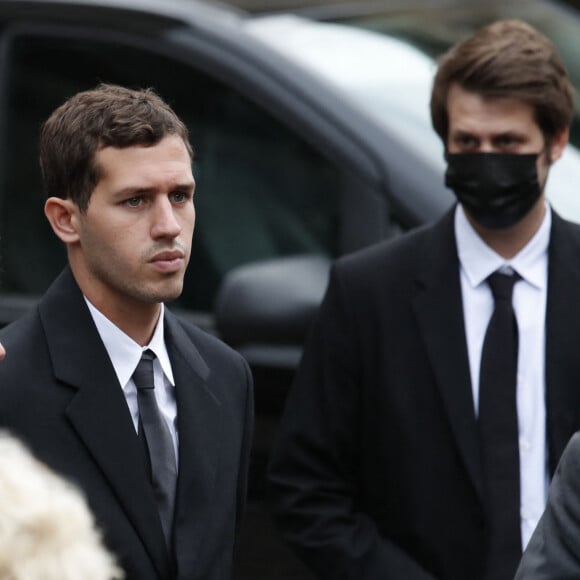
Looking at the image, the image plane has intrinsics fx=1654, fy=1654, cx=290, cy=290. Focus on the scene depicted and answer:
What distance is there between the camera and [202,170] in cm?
457

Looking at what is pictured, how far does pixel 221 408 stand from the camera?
2928mm

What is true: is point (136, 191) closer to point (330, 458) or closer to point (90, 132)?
point (90, 132)

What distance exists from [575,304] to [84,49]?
179 centimetres

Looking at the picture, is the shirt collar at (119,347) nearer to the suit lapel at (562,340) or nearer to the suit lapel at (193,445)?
the suit lapel at (193,445)

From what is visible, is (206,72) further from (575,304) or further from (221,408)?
(221,408)

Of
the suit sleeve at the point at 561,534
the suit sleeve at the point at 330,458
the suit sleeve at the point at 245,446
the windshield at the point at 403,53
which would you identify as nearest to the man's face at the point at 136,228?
the suit sleeve at the point at 245,446

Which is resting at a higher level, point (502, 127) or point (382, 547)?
point (502, 127)

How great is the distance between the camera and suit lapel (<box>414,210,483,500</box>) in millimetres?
3455

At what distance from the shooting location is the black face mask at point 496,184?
3.55 metres

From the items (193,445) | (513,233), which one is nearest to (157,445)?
(193,445)

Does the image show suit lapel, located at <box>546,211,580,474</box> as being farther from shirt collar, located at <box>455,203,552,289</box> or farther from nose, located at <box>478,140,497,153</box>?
nose, located at <box>478,140,497,153</box>

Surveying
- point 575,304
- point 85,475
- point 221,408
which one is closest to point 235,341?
point 575,304

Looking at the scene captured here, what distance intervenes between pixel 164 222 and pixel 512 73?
3.71 ft

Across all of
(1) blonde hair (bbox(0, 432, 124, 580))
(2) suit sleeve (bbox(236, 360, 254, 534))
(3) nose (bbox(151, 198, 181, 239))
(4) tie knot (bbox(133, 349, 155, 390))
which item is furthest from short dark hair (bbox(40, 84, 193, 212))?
(1) blonde hair (bbox(0, 432, 124, 580))
